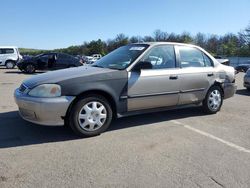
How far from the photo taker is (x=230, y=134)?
5.81m

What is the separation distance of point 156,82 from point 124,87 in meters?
0.72

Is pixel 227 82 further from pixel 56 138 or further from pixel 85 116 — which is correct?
pixel 56 138

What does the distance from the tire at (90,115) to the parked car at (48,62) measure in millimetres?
15634

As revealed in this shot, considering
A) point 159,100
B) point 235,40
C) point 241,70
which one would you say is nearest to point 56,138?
point 159,100

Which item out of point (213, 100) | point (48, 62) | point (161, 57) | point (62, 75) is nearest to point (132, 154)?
point (62, 75)

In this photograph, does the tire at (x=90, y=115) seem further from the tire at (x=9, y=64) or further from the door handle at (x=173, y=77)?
the tire at (x=9, y=64)

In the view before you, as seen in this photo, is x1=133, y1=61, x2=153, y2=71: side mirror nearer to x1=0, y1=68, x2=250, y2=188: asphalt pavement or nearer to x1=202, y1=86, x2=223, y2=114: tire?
x1=0, y1=68, x2=250, y2=188: asphalt pavement

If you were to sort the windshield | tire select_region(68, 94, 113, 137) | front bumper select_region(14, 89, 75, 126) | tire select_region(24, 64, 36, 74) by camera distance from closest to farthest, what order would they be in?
1. front bumper select_region(14, 89, 75, 126)
2. tire select_region(68, 94, 113, 137)
3. the windshield
4. tire select_region(24, 64, 36, 74)

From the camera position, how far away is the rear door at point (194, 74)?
263 inches

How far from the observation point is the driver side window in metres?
6.28

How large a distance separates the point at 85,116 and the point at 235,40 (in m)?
83.4

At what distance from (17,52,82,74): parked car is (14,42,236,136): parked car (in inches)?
573

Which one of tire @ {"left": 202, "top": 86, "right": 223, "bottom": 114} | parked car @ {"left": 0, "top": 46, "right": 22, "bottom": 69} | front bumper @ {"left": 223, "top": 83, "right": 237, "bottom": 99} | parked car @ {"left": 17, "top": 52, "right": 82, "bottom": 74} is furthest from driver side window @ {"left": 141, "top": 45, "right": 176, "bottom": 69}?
parked car @ {"left": 0, "top": 46, "right": 22, "bottom": 69}

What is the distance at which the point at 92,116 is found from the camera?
5.47 metres
